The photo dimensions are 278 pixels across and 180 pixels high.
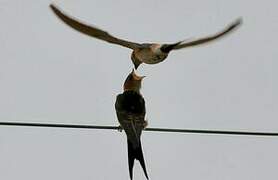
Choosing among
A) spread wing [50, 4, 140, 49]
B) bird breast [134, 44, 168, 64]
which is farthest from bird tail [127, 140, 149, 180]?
spread wing [50, 4, 140, 49]

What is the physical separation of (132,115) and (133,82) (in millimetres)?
166

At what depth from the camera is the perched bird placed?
3686 millimetres

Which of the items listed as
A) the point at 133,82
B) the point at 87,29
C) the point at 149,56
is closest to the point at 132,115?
the point at 133,82

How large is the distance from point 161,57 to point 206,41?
0.88 ft

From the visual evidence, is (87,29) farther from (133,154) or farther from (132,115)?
(133,154)

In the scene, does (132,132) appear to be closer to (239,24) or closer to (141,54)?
(141,54)

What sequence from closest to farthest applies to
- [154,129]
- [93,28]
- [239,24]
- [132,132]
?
[239,24], [93,28], [154,129], [132,132]

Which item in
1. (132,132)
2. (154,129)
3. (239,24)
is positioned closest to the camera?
(239,24)

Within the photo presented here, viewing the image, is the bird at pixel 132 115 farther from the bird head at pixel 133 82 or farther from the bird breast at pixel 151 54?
the bird breast at pixel 151 54

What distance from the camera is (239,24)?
11.8ft

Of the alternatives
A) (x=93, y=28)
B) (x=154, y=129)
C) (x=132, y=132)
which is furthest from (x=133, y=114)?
(x=93, y=28)

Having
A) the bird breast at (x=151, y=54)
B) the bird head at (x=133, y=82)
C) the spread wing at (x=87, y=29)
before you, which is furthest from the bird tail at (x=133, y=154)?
the spread wing at (x=87, y=29)

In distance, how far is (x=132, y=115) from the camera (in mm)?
4609

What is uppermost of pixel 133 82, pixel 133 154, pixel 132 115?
pixel 133 82
